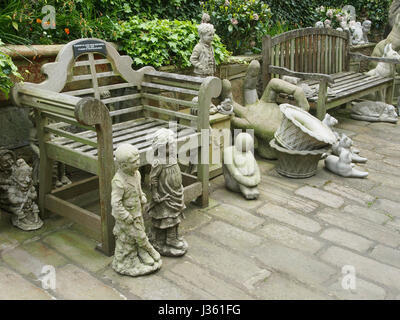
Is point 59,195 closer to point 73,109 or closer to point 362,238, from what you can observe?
point 73,109

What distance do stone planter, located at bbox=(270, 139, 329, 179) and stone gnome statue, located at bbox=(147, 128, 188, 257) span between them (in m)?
1.73

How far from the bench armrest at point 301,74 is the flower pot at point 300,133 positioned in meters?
1.01

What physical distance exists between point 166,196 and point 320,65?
4556mm

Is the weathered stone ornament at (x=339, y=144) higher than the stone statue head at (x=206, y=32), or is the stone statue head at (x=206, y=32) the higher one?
the stone statue head at (x=206, y=32)

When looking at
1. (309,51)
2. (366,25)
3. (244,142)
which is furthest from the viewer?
(366,25)

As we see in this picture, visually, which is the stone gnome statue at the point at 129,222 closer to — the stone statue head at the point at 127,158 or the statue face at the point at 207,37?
the stone statue head at the point at 127,158

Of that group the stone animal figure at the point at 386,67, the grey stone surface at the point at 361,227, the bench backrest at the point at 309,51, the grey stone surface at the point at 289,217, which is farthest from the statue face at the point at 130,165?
the stone animal figure at the point at 386,67

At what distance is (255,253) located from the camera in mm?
3336

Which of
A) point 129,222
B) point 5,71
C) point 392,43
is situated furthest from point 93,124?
point 392,43

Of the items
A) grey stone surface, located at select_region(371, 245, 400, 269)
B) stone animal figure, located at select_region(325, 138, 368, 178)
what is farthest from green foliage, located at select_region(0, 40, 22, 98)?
stone animal figure, located at select_region(325, 138, 368, 178)

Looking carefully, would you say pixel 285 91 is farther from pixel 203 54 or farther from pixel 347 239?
pixel 347 239

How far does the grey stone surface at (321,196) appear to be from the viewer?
423 cm

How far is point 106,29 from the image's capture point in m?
4.70

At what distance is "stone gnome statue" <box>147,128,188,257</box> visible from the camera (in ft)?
10.3
